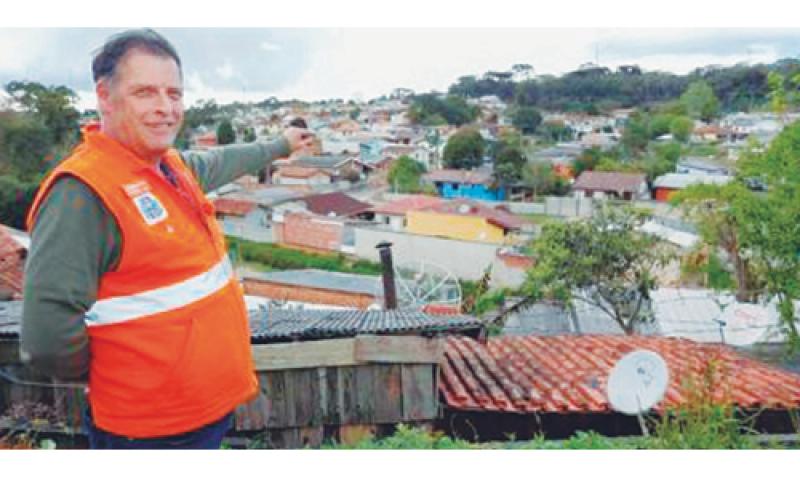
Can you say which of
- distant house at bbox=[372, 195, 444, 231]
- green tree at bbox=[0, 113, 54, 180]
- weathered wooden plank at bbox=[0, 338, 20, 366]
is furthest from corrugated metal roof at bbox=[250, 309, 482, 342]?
green tree at bbox=[0, 113, 54, 180]

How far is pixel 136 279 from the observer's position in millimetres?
1309

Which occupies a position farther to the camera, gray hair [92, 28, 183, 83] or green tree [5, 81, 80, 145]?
green tree [5, 81, 80, 145]

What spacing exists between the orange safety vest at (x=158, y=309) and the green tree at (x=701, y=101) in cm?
179

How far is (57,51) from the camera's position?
6.63ft

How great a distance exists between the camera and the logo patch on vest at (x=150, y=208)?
1.27 metres

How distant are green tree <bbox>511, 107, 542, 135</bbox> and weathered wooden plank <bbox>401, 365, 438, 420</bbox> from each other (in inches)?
38.6

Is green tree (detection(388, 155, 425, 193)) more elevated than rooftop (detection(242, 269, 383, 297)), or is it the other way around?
green tree (detection(388, 155, 425, 193))

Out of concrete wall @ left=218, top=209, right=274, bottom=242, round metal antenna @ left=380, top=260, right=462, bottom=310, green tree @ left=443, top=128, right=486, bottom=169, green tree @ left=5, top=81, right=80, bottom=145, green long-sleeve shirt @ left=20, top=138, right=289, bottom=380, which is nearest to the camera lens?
green long-sleeve shirt @ left=20, top=138, right=289, bottom=380

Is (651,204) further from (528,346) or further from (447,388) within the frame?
(447,388)

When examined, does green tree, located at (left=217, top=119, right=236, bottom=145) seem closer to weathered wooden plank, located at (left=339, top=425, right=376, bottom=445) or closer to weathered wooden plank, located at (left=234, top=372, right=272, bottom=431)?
weathered wooden plank, located at (left=234, top=372, right=272, bottom=431)

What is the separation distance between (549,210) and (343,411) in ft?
4.37

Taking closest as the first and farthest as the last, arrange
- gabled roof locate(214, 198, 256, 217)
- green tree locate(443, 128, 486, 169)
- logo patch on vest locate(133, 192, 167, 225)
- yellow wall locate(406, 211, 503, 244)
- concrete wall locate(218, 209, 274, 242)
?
logo patch on vest locate(133, 192, 167, 225)
gabled roof locate(214, 198, 256, 217)
concrete wall locate(218, 209, 274, 242)
green tree locate(443, 128, 486, 169)
yellow wall locate(406, 211, 503, 244)

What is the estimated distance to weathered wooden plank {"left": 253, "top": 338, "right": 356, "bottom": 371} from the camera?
239 centimetres

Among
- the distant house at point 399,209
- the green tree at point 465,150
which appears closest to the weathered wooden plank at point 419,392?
the distant house at point 399,209
